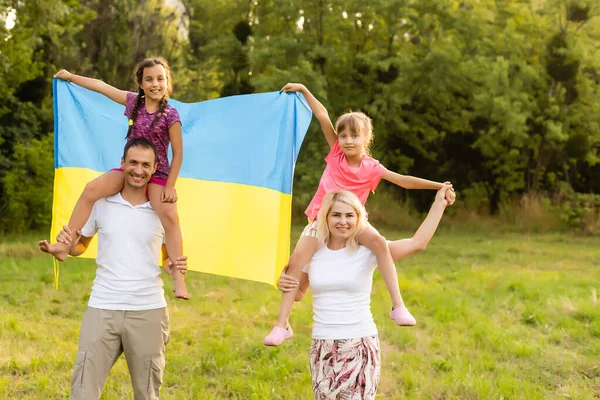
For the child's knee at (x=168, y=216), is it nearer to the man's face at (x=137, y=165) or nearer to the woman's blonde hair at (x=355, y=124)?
the man's face at (x=137, y=165)

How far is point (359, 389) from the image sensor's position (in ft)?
12.5

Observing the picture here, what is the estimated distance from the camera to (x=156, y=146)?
4.41 m

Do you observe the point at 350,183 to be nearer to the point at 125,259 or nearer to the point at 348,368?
the point at 348,368

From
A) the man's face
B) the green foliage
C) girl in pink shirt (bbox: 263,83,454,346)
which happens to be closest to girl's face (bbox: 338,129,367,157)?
girl in pink shirt (bbox: 263,83,454,346)

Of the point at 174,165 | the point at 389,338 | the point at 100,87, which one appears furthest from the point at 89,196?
the point at 389,338

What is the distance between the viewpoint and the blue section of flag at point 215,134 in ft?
17.0

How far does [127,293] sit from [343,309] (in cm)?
116

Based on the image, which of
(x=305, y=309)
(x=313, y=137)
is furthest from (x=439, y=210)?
(x=313, y=137)

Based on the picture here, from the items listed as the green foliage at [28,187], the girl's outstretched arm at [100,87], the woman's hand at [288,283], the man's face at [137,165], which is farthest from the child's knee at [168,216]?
the green foliage at [28,187]

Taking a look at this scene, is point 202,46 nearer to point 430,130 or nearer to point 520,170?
point 430,130

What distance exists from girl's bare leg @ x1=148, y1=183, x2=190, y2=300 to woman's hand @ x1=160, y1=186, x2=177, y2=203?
0.02 meters

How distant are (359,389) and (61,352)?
13.2 feet

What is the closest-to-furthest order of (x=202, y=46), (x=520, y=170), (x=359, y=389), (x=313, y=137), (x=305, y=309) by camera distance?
(x=359, y=389)
(x=305, y=309)
(x=313, y=137)
(x=520, y=170)
(x=202, y=46)

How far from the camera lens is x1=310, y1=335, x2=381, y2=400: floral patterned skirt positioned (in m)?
3.80
